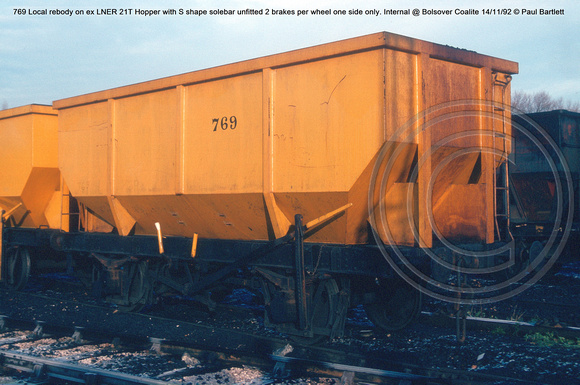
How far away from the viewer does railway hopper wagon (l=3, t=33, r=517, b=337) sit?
18.4 feet

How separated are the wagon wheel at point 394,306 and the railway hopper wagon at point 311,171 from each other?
18 mm

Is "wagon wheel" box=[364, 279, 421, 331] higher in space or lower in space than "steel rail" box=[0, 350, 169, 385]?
higher

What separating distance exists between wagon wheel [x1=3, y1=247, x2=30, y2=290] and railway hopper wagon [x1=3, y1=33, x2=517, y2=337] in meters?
3.23

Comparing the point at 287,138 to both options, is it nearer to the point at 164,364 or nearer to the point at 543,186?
the point at 164,364

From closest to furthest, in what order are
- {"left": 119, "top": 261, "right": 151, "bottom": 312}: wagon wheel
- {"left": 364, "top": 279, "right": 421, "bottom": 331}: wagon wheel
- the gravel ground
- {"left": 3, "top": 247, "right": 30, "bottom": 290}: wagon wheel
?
the gravel ground, {"left": 364, "top": 279, "right": 421, "bottom": 331}: wagon wheel, {"left": 119, "top": 261, "right": 151, "bottom": 312}: wagon wheel, {"left": 3, "top": 247, "right": 30, "bottom": 290}: wagon wheel

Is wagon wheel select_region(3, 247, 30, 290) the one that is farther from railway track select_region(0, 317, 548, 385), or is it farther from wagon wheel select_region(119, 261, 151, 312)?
railway track select_region(0, 317, 548, 385)

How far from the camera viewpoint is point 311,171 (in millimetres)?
5879

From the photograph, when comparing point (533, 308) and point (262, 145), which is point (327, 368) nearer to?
point (262, 145)

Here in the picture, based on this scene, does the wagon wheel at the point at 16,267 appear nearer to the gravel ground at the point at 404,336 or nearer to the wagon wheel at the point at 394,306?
the gravel ground at the point at 404,336

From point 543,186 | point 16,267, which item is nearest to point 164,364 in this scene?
point 16,267

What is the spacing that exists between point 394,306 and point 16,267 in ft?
24.3

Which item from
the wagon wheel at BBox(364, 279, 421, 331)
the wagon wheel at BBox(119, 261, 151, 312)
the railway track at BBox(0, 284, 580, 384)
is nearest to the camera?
the railway track at BBox(0, 284, 580, 384)

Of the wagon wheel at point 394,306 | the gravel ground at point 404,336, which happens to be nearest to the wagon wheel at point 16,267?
the gravel ground at point 404,336

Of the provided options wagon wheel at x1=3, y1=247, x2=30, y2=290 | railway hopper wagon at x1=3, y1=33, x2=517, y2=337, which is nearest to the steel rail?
railway hopper wagon at x1=3, y1=33, x2=517, y2=337
